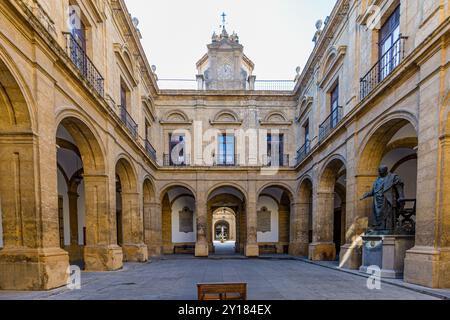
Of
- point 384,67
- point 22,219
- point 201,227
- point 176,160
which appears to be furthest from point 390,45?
point 201,227

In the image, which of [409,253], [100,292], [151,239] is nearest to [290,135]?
[151,239]

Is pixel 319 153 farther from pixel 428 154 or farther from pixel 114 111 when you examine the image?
pixel 114 111

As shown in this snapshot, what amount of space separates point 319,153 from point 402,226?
19.3ft

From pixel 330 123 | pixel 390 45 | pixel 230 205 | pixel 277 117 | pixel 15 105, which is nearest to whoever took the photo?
pixel 15 105

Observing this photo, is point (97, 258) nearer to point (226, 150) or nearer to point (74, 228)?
point (74, 228)

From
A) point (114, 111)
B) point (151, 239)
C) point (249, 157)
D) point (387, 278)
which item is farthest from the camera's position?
point (249, 157)

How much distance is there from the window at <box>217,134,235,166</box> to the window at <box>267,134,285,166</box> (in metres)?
2.34

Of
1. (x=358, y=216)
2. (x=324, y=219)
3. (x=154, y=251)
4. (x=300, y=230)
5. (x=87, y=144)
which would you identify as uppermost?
(x=87, y=144)

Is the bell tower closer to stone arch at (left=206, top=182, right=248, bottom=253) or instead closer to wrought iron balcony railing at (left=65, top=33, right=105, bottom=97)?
stone arch at (left=206, top=182, right=248, bottom=253)

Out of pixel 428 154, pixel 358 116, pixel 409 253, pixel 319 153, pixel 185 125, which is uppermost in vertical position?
pixel 185 125

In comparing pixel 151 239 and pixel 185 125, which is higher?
pixel 185 125

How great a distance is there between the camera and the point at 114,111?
32.7 ft

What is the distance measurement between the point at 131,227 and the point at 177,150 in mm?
6350

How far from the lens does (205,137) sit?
1723 cm
